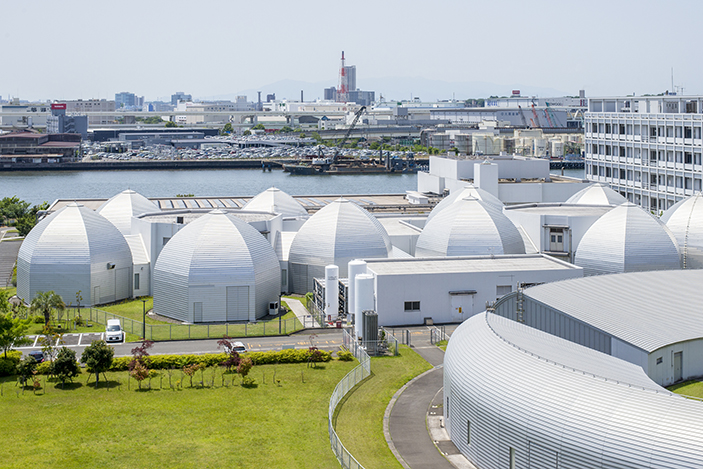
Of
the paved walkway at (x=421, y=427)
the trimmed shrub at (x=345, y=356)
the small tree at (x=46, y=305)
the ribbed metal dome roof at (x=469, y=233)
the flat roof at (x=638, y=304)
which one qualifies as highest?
the ribbed metal dome roof at (x=469, y=233)

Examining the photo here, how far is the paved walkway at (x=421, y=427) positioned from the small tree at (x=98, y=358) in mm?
11931

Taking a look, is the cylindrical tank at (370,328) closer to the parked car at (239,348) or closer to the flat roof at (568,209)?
the parked car at (239,348)

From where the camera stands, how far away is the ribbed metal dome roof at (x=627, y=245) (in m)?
47.6

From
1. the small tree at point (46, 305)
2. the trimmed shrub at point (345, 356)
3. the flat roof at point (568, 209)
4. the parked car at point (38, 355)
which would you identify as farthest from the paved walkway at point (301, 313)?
the flat roof at point (568, 209)

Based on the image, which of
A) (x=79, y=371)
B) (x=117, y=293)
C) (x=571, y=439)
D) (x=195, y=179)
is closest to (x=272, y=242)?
(x=117, y=293)

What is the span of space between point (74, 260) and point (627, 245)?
32446 millimetres

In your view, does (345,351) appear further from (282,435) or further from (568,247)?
(568,247)

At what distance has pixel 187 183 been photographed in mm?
154625

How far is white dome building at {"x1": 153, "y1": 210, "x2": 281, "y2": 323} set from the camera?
4484cm

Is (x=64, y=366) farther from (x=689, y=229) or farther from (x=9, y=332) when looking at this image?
(x=689, y=229)

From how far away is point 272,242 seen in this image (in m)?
54.7

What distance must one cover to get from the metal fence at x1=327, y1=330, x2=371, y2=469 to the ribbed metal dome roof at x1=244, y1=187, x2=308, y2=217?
24739 millimetres

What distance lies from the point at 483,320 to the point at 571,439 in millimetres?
8527

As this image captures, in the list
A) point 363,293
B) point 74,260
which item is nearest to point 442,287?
point 363,293
